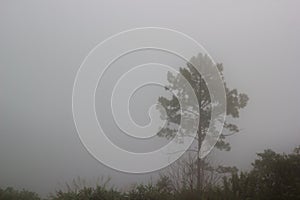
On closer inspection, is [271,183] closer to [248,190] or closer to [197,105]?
[248,190]

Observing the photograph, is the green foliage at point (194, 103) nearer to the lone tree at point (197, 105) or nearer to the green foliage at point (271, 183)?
the lone tree at point (197, 105)

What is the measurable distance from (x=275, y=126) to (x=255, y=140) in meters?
0.91

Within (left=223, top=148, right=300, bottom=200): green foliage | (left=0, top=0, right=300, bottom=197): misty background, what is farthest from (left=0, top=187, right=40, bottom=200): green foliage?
(left=223, top=148, right=300, bottom=200): green foliage

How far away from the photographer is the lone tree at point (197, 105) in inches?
400

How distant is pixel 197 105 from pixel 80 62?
5.20 metres

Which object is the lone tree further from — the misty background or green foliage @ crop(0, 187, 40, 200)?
green foliage @ crop(0, 187, 40, 200)

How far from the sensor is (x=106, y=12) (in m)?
13.8

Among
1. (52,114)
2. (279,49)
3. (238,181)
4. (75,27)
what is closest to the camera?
(238,181)

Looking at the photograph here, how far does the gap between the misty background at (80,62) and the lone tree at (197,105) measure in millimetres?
575

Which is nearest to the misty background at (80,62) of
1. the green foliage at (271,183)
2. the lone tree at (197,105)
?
the lone tree at (197,105)

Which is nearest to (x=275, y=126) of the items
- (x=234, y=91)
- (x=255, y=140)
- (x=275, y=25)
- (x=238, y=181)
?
(x=255, y=140)

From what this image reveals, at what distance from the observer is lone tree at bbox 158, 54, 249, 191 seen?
33.3ft

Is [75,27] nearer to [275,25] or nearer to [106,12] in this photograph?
[106,12]

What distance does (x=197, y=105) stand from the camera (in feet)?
33.3
